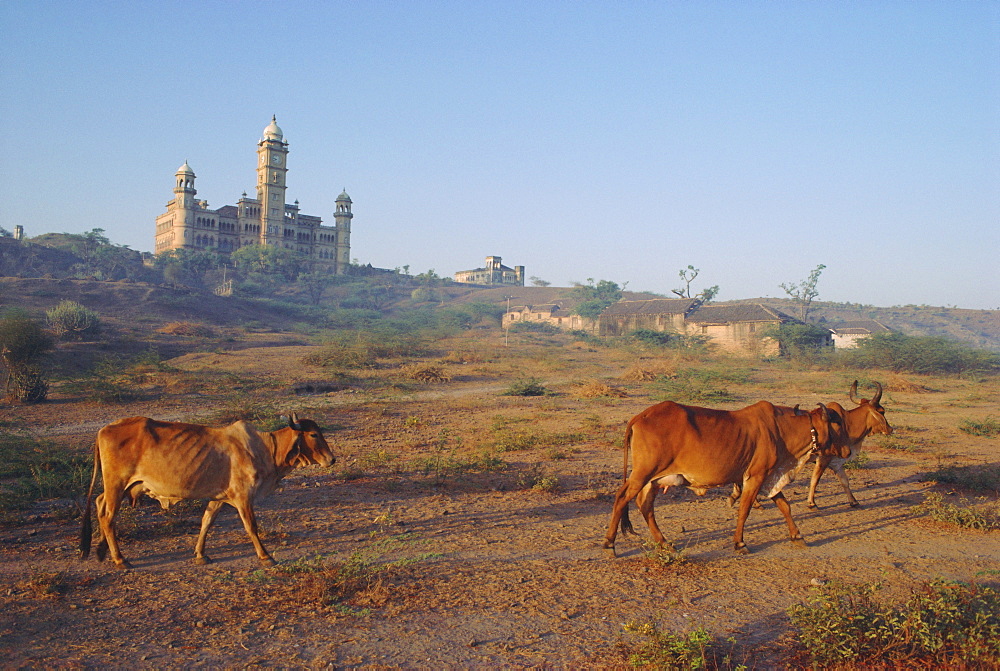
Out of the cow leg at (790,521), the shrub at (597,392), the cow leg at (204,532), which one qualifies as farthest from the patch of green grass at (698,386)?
the cow leg at (204,532)

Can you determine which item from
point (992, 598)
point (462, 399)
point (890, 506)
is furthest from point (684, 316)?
point (992, 598)

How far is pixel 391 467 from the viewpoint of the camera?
10148 millimetres

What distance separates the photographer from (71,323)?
106 ft

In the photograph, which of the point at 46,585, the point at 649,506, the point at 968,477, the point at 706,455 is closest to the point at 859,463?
the point at 968,477

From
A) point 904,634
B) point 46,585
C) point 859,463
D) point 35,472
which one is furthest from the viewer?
point 859,463

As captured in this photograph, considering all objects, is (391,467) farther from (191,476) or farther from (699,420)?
(699,420)

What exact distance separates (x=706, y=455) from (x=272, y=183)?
8937cm

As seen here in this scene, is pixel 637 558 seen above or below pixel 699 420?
below

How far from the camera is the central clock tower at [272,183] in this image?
85.4 m

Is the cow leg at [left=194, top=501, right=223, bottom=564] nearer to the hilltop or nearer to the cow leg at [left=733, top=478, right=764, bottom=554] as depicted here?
the cow leg at [left=733, top=478, right=764, bottom=554]

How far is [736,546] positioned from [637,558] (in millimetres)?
1077

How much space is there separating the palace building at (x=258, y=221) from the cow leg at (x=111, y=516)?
85.8 metres

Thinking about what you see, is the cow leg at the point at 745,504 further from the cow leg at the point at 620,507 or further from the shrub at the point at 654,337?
the shrub at the point at 654,337

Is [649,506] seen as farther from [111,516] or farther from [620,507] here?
[111,516]
